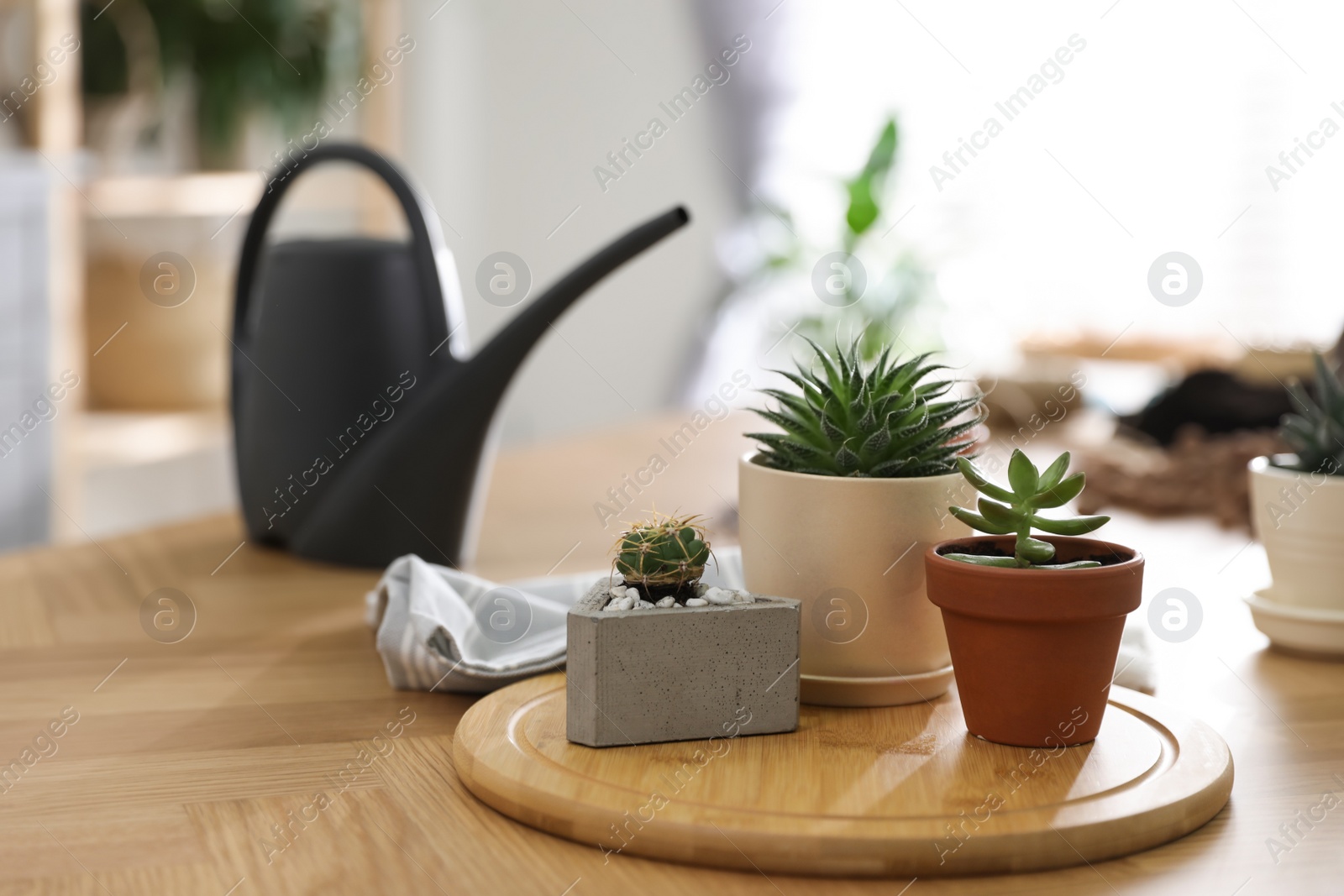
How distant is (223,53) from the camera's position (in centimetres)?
285

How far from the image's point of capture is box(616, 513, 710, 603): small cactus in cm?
63

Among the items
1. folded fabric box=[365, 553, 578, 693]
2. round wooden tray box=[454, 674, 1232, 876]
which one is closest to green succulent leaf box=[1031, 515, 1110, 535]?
round wooden tray box=[454, 674, 1232, 876]

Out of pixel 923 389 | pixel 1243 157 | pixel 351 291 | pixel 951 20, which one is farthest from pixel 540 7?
pixel 923 389

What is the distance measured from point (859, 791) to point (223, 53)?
2778 mm

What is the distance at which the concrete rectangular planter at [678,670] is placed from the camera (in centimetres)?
60

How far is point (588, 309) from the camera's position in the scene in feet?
13.0

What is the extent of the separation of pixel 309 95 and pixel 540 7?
3.65ft

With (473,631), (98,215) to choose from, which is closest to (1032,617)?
(473,631)

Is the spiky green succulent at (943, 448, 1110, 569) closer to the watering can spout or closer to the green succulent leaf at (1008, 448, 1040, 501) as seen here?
the green succulent leaf at (1008, 448, 1040, 501)

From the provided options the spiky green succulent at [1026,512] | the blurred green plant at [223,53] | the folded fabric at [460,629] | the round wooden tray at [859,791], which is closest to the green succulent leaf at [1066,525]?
the spiky green succulent at [1026,512]

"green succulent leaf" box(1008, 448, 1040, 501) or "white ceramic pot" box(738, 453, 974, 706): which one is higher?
"green succulent leaf" box(1008, 448, 1040, 501)

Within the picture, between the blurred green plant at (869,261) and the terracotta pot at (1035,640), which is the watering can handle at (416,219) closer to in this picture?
the terracotta pot at (1035,640)

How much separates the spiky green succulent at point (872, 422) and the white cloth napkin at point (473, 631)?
0.39ft

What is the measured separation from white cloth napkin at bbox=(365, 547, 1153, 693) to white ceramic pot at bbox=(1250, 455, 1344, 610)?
108 mm
